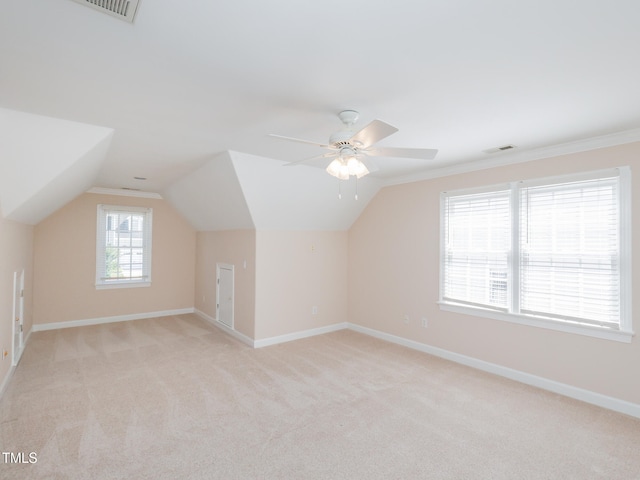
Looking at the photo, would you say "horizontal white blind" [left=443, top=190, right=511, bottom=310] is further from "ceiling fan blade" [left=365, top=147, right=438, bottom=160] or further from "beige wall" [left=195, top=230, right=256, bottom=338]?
"beige wall" [left=195, top=230, right=256, bottom=338]

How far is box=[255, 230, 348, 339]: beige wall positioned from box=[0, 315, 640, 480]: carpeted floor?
2.91 ft

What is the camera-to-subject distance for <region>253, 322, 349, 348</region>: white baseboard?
471cm

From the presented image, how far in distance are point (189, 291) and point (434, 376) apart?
17.1 feet

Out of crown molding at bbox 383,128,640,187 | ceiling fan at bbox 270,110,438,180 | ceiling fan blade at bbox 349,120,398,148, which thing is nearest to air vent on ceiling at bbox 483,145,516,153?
crown molding at bbox 383,128,640,187

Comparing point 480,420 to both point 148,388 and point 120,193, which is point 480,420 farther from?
point 120,193

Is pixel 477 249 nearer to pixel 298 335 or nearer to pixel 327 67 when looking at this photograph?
pixel 298 335

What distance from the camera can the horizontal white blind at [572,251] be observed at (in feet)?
9.92

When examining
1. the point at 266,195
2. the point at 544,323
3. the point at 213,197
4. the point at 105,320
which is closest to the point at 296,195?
the point at 266,195

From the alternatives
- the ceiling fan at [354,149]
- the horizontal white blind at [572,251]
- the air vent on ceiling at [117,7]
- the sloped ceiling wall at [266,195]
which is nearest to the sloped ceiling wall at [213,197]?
the sloped ceiling wall at [266,195]

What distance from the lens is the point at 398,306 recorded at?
490 centimetres

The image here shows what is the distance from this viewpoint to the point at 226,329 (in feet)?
17.8

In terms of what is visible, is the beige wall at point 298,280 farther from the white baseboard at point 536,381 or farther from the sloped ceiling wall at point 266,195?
the white baseboard at point 536,381

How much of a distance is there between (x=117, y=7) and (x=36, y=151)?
6.80 ft

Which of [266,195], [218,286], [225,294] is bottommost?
→ [225,294]
